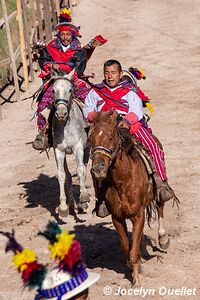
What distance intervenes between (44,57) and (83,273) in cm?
825

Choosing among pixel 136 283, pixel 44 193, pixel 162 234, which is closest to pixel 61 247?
A: pixel 136 283

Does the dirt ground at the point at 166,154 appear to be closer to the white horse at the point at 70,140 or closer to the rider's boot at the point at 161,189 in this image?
the white horse at the point at 70,140

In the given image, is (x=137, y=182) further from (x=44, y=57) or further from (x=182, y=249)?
(x=44, y=57)

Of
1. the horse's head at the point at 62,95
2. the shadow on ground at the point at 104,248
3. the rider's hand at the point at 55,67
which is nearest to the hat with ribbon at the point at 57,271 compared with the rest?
the shadow on ground at the point at 104,248

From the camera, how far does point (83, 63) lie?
12.3 metres

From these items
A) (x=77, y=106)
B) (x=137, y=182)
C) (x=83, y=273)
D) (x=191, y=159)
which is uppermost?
(x=83, y=273)

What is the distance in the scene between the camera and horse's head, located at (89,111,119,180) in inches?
276

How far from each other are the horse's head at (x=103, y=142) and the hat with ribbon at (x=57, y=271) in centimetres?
249

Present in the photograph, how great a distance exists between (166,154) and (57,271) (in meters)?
10.3

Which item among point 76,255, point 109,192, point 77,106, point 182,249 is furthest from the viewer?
point 77,106

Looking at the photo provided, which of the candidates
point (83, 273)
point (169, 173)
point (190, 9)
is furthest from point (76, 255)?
point (190, 9)

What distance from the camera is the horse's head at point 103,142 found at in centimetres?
700

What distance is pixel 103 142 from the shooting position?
23.3ft

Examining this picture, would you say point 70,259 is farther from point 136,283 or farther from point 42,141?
point 42,141
